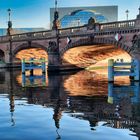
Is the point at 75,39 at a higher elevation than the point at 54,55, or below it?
higher

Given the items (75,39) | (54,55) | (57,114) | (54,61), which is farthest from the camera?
(54,55)

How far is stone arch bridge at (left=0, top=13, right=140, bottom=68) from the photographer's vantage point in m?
38.6

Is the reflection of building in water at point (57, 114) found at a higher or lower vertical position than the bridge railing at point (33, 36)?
lower

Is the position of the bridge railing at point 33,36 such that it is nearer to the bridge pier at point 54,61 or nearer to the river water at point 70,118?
the bridge pier at point 54,61

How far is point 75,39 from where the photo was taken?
47.8 meters

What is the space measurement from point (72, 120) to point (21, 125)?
1.84 metres

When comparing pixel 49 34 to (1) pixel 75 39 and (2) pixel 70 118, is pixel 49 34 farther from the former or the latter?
(2) pixel 70 118

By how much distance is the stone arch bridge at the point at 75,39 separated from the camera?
127ft

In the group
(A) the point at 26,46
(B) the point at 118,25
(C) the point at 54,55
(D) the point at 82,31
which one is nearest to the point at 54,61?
(C) the point at 54,55

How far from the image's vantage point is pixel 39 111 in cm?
1498

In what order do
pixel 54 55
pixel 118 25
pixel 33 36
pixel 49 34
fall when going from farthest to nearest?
pixel 33 36 → pixel 49 34 → pixel 54 55 → pixel 118 25

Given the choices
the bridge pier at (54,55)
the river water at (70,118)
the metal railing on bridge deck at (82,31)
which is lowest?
the river water at (70,118)

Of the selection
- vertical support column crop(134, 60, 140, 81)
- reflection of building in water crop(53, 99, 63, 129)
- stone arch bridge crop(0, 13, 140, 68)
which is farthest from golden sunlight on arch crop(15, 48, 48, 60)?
Answer: reflection of building in water crop(53, 99, 63, 129)

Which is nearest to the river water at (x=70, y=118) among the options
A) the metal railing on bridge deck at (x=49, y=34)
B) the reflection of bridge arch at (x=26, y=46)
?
the metal railing on bridge deck at (x=49, y=34)
